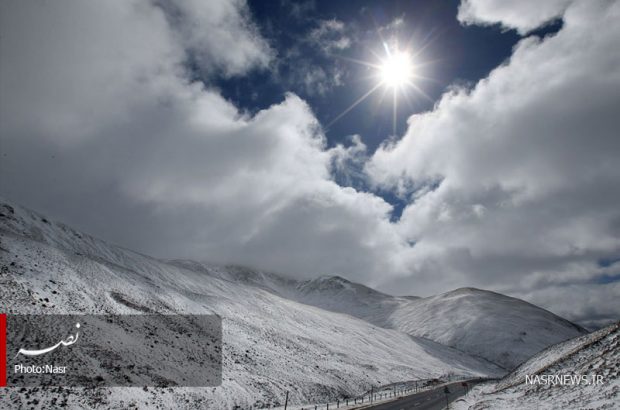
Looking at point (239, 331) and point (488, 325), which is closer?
point (239, 331)

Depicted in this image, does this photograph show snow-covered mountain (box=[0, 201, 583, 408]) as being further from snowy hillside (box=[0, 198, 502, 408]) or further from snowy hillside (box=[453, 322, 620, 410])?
snowy hillside (box=[453, 322, 620, 410])

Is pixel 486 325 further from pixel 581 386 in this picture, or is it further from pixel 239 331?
pixel 581 386

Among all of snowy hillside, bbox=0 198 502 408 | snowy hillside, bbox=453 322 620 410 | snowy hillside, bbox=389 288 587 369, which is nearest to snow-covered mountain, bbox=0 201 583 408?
snowy hillside, bbox=0 198 502 408

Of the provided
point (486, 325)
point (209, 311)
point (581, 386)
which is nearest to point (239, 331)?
point (209, 311)


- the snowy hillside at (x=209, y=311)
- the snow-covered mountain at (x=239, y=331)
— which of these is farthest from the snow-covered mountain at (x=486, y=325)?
the snowy hillside at (x=209, y=311)

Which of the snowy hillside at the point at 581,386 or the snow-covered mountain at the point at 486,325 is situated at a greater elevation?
the snow-covered mountain at the point at 486,325

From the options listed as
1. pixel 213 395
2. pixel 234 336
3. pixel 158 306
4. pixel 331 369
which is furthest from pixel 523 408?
pixel 158 306

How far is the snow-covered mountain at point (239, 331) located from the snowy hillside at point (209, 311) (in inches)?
7.0

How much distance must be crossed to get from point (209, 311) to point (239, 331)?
28.6 feet

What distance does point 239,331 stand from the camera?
57.9 metres

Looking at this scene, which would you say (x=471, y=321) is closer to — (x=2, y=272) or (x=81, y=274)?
(x=81, y=274)

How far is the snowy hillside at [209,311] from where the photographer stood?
31281 millimetres

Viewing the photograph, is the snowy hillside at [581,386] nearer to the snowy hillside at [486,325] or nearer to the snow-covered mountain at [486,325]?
the snow-covered mountain at [486,325]

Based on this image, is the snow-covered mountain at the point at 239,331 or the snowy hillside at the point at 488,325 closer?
the snow-covered mountain at the point at 239,331
